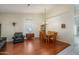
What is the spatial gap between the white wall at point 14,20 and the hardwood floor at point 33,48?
216mm

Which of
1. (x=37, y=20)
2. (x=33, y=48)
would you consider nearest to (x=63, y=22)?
Result: (x=37, y=20)

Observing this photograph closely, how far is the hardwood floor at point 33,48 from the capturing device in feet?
6.73

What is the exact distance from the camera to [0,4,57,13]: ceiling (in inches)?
79.3

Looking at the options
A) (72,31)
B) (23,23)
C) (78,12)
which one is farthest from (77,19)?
(23,23)

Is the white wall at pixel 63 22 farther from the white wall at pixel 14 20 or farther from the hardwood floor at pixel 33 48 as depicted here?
the white wall at pixel 14 20

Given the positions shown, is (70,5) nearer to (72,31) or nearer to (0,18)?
(72,31)

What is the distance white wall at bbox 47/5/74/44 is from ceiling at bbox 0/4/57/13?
26cm

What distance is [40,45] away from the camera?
7.30 feet

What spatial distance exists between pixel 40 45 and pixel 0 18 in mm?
1129

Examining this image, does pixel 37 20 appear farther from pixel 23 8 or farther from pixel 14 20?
pixel 14 20

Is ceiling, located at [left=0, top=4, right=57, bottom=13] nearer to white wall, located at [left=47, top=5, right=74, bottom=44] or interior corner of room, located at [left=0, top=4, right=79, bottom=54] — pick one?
interior corner of room, located at [left=0, top=4, right=79, bottom=54]

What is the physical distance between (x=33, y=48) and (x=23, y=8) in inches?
37.9

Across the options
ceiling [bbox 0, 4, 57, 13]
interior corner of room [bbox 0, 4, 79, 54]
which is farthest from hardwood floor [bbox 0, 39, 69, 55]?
ceiling [bbox 0, 4, 57, 13]

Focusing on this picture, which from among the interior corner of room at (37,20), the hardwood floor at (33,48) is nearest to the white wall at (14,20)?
the interior corner of room at (37,20)
